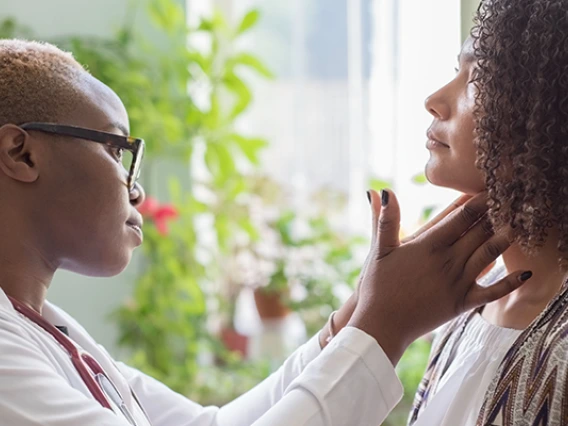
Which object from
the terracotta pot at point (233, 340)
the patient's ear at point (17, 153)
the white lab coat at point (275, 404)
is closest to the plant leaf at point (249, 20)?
the terracotta pot at point (233, 340)

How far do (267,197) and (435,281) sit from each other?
2228mm

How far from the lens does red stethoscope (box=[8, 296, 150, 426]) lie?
3.89ft

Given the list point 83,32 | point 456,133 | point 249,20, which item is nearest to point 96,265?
point 456,133

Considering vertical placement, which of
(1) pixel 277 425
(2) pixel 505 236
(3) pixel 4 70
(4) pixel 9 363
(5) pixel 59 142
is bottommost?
(1) pixel 277 425

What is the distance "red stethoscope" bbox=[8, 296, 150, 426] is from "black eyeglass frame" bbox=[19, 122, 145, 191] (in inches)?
9.7

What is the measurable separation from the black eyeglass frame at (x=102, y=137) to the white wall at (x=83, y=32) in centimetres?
160

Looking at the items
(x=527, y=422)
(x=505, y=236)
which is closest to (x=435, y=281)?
(x=505, y=236)

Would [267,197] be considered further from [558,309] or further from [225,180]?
[558,309]

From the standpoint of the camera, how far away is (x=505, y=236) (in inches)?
43.3

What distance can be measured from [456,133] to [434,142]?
0.05 m

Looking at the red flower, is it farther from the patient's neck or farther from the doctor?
the patient's neck

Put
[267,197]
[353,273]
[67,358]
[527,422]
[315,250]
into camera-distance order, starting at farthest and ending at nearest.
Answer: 1. [267,197]
2. [315,250]
3. [353,273]
4. [67,358]
5. [527,422]

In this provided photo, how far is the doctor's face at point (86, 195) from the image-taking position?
4.00 ft

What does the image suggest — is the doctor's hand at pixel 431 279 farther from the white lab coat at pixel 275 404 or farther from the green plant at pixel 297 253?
the green plant at pixel 297 253
